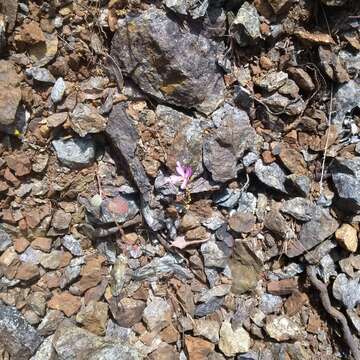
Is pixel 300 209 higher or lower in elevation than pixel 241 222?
higher

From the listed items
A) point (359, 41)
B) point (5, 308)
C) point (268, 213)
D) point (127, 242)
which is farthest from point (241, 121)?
point (5, 308)

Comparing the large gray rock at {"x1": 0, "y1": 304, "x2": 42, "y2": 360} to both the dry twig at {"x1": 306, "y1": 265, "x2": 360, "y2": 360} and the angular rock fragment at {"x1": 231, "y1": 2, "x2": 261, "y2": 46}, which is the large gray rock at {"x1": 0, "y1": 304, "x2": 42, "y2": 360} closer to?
the dry twig at {"x1": 306, "y1": 265, "x2": 360, "y2": 360}

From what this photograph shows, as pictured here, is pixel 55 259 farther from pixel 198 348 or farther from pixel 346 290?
pixel 346 290

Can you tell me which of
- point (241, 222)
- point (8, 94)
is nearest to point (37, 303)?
point (8, 94)

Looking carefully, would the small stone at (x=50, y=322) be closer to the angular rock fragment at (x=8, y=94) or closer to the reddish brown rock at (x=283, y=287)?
the angular rock fragment at (x=8, y=94)

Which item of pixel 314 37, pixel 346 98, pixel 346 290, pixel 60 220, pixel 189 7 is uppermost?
pixel 189 7

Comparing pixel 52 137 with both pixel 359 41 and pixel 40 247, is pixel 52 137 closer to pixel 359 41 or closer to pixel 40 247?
pixel 40 247

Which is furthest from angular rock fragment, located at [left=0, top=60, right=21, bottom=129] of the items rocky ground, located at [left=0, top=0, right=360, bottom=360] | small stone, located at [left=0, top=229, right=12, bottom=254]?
small stone, located at [left=0, top=229, right=12, bottom=254]
